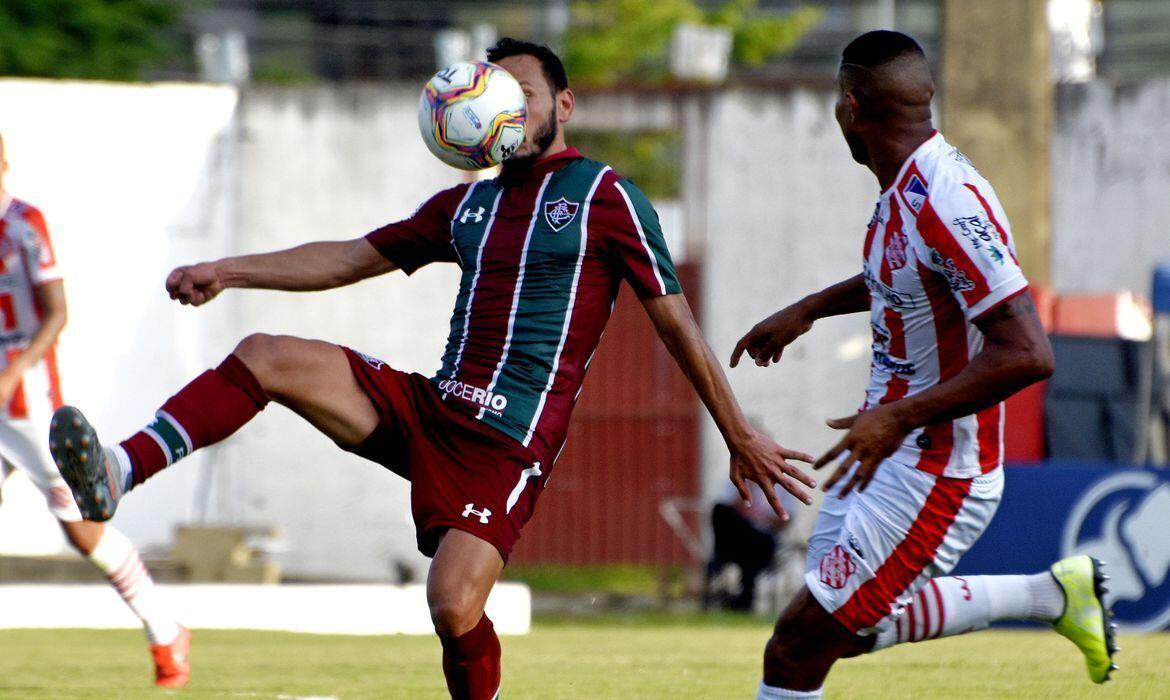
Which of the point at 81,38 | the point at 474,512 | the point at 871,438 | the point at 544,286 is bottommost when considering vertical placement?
the point at 474,512

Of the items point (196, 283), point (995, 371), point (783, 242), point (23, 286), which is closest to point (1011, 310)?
point (995, 371)

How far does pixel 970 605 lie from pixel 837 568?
2.10 feet

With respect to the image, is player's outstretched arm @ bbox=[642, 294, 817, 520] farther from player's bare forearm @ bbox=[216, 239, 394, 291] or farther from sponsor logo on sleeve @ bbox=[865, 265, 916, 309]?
player's bare forearm @ bbox=[216, 239, 394, 291]

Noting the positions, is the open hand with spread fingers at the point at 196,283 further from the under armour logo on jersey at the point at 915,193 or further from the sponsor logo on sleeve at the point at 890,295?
the under armour logo on jersey at the point at 915,193

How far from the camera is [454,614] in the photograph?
543 cm

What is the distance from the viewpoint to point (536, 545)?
18422 mm

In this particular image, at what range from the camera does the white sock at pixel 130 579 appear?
8.12m

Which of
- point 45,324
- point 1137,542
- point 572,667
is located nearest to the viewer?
point 45,324

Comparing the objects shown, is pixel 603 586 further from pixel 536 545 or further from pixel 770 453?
pixel 770 453

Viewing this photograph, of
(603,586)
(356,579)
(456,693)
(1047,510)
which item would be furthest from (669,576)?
(456,693)

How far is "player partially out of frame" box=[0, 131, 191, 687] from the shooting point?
324 inches

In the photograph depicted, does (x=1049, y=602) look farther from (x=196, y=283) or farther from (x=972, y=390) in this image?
(x=196, y=283)

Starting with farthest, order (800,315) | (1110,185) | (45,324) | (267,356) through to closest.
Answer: (1110,185) → (45,324) → (800,315) → (267,356)

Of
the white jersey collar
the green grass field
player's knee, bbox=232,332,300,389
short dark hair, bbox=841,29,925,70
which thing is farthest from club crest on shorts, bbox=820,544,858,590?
the green grass field
